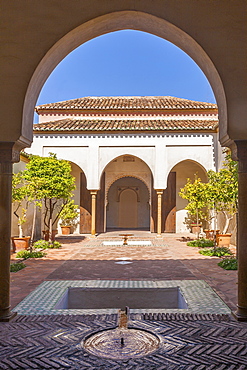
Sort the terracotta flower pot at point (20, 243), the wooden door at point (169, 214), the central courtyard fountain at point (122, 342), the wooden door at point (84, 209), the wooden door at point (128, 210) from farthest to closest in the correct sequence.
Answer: the wooden door at point (128, 210)
the wooden door at point (169, 214)
the wooden door at point (84, 209)
the terracotta flower pot at point (20, 243)
the central courtyard fountain at point (122, 342)

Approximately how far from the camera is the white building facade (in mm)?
17797

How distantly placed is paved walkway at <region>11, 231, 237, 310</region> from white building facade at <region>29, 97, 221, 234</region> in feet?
15.9

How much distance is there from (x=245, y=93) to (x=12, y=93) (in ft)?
10.5

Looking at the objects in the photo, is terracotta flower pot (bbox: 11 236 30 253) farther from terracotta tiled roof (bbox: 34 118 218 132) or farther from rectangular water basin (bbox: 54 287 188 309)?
terracotta tiled roof (bbox: 34 118 218 132)

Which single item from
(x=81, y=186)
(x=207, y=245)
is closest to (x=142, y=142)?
(x=81, y=186)

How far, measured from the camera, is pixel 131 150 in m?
18.0

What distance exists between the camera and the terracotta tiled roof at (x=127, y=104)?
70.5 feet

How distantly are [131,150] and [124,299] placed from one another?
11.8m

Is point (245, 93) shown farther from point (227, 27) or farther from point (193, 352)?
point (193, 352)

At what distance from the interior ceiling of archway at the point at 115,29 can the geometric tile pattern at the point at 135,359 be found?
2.84 meters

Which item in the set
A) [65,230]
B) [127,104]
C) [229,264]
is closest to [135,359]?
[229,264]

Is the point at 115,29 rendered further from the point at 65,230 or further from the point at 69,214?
the point at 65,230

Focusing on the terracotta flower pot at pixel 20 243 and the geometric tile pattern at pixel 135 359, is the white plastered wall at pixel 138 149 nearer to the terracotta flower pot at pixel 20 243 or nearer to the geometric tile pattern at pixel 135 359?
the terracotta flower pot at pixel 20 243

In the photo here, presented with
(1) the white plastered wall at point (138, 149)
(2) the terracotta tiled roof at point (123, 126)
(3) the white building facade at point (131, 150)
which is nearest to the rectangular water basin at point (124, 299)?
(3) the white building facade at point (131, 150)
